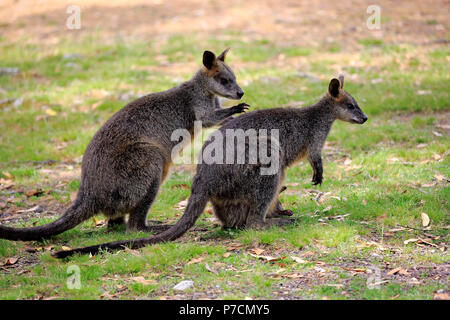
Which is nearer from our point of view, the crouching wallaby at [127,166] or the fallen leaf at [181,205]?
the crouching wallaby at [127,166]

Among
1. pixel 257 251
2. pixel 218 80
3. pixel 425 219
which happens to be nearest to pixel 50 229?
pixel 257 251

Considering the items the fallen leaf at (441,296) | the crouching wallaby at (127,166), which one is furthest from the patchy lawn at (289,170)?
the crouching wallaby at (127,166)

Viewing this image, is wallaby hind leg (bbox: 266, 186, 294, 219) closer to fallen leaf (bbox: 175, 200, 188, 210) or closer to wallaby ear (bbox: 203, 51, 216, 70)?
fallen leaf (bbox: 175, 200, 188, 210)

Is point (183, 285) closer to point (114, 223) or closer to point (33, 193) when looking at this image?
point (114, 223)

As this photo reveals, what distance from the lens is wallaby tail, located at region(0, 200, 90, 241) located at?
5.26m

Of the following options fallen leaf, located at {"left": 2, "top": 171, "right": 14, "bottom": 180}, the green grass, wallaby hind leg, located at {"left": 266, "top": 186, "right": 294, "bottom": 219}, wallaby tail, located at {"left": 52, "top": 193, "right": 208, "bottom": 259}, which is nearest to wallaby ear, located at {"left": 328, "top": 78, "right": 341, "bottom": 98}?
the green grass

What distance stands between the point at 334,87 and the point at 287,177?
1587 mm

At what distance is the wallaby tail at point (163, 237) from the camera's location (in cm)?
512

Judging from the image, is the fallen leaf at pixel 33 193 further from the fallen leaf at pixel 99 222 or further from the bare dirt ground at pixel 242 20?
the bare dirt ground at pixel 242 20

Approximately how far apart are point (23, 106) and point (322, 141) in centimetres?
649

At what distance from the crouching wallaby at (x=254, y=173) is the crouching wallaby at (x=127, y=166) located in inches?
21.2

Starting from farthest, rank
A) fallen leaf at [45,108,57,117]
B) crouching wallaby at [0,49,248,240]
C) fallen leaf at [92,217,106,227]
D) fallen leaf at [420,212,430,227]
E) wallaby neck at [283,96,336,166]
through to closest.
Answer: fallen leaf at [45,108,57,117] < fallen leaf at [92,217,106,227] < wallaby neck at [283,96,336,166] < crouching wallaby at [0,49,248,240] < fallen leaf at [420,212,430,227]

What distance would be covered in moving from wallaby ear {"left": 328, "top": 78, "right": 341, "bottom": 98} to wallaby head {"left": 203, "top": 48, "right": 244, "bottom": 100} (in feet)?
3.43

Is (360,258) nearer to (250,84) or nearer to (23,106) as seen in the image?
(250,84)
